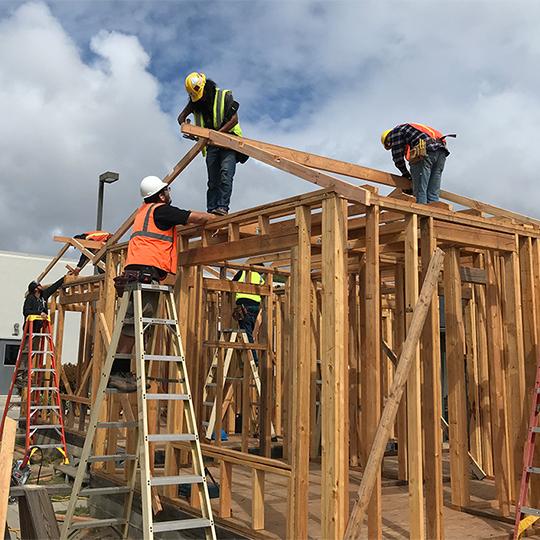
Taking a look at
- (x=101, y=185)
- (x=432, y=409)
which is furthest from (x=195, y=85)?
(x=101, y=185)

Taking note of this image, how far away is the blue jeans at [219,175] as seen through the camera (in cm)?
653

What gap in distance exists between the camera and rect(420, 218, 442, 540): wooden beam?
498cm

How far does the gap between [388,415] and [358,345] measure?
12.6 ft

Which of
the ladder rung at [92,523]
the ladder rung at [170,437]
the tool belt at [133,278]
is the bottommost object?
the ladder rung at [92,523]

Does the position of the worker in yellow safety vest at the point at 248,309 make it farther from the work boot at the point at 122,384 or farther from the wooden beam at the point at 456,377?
the work boot at the point at 122,384

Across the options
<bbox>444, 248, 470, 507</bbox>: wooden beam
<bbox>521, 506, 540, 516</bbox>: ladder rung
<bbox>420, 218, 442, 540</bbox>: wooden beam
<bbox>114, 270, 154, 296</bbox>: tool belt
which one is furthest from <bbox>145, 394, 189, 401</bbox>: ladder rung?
<bbox>521, 506, 540, 516</bbox>: ladder rung

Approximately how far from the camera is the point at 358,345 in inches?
328

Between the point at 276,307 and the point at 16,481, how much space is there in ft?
19.5

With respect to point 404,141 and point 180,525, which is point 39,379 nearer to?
point 180,525

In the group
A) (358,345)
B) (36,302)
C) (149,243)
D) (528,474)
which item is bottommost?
(528,474)

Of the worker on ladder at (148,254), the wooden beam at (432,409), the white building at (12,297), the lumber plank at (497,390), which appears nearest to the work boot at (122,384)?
the worker on ladder at (148,254)

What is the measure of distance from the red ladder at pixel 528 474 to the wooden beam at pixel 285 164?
7.66 feet

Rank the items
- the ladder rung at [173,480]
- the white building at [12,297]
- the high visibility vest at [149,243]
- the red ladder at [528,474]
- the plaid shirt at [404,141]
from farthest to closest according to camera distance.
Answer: the white building at [12,297] → the plaid shirt at [404,141] → the high visibility vest at [149,243] → the red ladder at [528,474] → the ladder rung at [173,480]

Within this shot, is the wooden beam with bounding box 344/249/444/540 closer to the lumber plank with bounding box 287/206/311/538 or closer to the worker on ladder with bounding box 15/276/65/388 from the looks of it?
the lumber plank with bounding box 287/206/311/538
